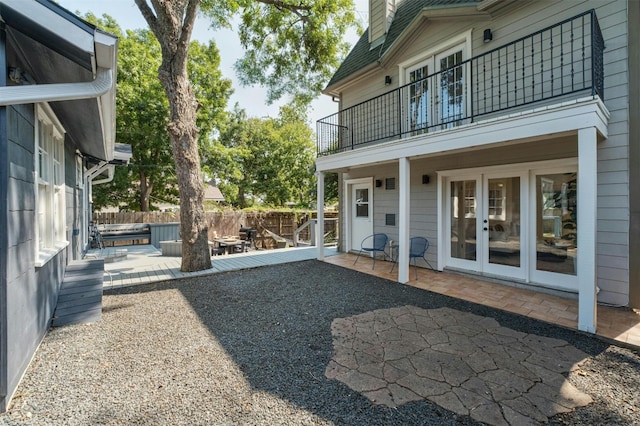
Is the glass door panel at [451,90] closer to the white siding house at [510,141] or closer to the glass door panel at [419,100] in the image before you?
the white siding house at [510,141]

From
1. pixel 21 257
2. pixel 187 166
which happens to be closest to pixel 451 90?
pixel 187 166

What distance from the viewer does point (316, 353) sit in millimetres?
3195

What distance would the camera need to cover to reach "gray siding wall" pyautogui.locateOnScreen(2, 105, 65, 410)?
2.37 meters

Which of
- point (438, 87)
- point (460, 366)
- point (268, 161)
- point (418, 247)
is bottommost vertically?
→ point (460, 366)

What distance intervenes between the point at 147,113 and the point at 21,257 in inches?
474

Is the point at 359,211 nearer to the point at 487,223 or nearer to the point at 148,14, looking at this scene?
the point at 487,223

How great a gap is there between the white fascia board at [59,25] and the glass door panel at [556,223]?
639cm

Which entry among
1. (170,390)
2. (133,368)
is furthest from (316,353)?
(133,368)

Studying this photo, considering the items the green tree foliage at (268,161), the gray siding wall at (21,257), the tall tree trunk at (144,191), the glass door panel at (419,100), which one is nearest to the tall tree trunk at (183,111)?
the gray siding wall at (21,257)

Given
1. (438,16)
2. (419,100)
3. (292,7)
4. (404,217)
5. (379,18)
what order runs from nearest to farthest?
(404,217), (438,16), (419,100), (379,18), (292,7)

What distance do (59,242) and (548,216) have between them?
8134 millimetres

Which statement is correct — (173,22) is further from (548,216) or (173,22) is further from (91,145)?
(548,216)

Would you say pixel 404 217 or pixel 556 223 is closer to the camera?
pixel 556 223

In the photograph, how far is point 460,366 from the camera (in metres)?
2.91
